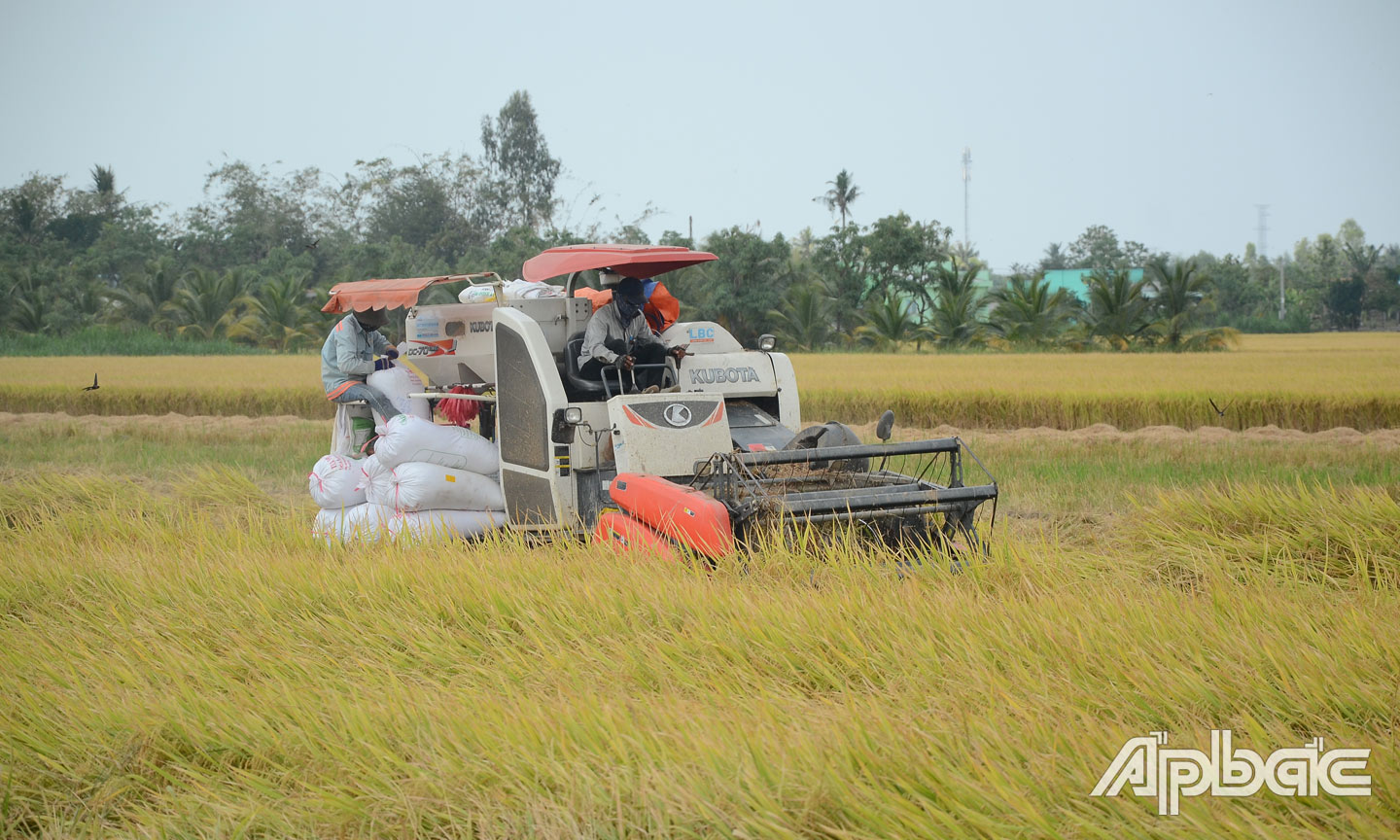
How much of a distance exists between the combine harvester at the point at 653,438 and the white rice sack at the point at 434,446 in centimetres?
24

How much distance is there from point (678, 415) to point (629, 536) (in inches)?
34.6

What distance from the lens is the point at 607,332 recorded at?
6547 mm

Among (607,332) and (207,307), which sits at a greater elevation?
(207,307)

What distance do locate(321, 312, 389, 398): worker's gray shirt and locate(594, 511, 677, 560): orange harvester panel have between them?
2.89 meters

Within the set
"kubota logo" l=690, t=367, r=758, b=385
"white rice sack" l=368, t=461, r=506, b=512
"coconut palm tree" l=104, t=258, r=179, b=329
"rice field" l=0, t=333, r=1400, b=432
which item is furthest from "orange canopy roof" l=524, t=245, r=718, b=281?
"coconut palm tree" l=104, t=258, r=179, b=329

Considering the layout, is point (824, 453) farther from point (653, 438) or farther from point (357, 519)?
point (357, 519)

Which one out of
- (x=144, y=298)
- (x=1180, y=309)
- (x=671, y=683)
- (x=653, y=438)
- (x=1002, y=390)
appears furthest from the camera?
(x=144, y=298)

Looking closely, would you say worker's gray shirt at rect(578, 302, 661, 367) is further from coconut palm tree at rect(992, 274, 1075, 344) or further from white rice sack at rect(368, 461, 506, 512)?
coconut palm tree at rect(992, 274, 1075, 344)

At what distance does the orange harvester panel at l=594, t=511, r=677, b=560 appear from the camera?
4.99 metres

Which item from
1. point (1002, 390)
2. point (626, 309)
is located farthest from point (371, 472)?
point (1002, 390)

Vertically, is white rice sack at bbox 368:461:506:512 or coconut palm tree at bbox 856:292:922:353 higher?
coconut palm tree at bbox 856:292:922:353

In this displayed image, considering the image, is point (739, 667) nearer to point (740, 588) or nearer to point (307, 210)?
point (740, 588)

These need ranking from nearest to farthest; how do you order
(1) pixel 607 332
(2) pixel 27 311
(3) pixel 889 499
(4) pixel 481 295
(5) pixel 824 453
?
1. (3) pixel 889 499
2. (5) pixel 824 453
3. (1) pixel 607 332
4. (4) pixel 481 295
5. (2) pixel 27 311

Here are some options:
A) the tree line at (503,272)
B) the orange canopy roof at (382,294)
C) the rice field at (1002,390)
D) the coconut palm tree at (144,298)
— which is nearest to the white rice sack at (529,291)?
the orange canopy roof at (382,294)
